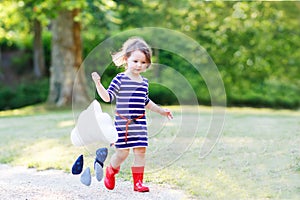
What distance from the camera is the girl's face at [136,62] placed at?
15.2ft

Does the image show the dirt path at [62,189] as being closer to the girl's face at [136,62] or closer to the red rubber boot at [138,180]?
the red rubber boot at [138,180]

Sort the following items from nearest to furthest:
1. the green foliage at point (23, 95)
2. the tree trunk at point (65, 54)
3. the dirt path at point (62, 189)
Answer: the dirt path at point (62, 189), the tree trunk at point (65, 54), the green foliage at point (23, 95)

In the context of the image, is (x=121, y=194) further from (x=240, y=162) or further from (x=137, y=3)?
(x=137, y=3)

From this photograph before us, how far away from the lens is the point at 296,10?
19.3 m

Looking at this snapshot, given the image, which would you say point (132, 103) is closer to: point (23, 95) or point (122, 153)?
point (122, 153)

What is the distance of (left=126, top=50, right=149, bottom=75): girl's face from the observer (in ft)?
15.2

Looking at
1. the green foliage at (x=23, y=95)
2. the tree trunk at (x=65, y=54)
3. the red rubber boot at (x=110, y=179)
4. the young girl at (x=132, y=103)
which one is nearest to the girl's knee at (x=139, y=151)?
the young girl at (x=132, y=103)

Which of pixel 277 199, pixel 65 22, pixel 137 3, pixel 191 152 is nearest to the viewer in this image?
pixel 277 199

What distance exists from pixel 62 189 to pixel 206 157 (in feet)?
6.67

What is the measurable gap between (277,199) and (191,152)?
2297 mm

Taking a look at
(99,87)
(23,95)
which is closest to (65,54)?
(23,95)

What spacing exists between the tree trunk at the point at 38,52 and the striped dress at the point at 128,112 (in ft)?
52.8

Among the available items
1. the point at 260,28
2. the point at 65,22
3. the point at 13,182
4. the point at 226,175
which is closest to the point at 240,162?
the point at 226,175

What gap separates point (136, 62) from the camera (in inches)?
182
